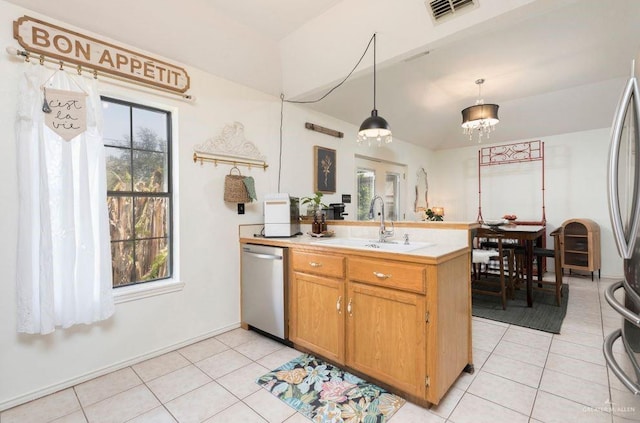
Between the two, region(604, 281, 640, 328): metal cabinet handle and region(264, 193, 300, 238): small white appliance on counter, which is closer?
region(604, 281, 640, 328): metal cabinet handle

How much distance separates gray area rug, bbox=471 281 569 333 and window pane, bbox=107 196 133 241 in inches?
140

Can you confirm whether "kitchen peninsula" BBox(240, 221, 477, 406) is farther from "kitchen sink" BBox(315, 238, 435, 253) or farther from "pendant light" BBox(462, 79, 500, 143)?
"pendant light" BBox(462, 79, 500, 143)

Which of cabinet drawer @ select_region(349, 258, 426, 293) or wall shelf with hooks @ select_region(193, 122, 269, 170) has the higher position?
wall shelf with hooks @ select_region(193, 122, 269, 170)

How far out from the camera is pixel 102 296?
2.06 metres

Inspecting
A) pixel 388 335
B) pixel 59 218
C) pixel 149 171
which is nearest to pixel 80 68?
pixel 149 171

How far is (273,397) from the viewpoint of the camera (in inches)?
73.4

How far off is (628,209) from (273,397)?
6.71ft

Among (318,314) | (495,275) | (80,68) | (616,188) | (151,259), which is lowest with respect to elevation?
(495,275)

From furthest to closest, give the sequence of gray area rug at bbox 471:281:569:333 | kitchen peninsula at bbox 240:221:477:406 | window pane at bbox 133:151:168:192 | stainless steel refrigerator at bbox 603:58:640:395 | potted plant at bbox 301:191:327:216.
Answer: potted plant at bbox 301:191:327:216, gray area rug at bbox 471:281:569:333, window pane at bbox 133:151:168:192, kitchen peninsula at bbox 240:221:477:406, stainless steel refrigerator at bbox 603:58:640:395

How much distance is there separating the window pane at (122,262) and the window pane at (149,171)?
0.47m

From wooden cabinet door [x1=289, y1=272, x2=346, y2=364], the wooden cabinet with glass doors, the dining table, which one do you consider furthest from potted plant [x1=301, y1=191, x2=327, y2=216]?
the wooden cabinet with glass doors

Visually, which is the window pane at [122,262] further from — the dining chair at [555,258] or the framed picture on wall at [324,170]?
the dining chair at [555,258]

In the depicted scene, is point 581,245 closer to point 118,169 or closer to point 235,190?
point 235,190

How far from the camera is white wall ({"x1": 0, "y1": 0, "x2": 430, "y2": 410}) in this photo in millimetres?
1806
